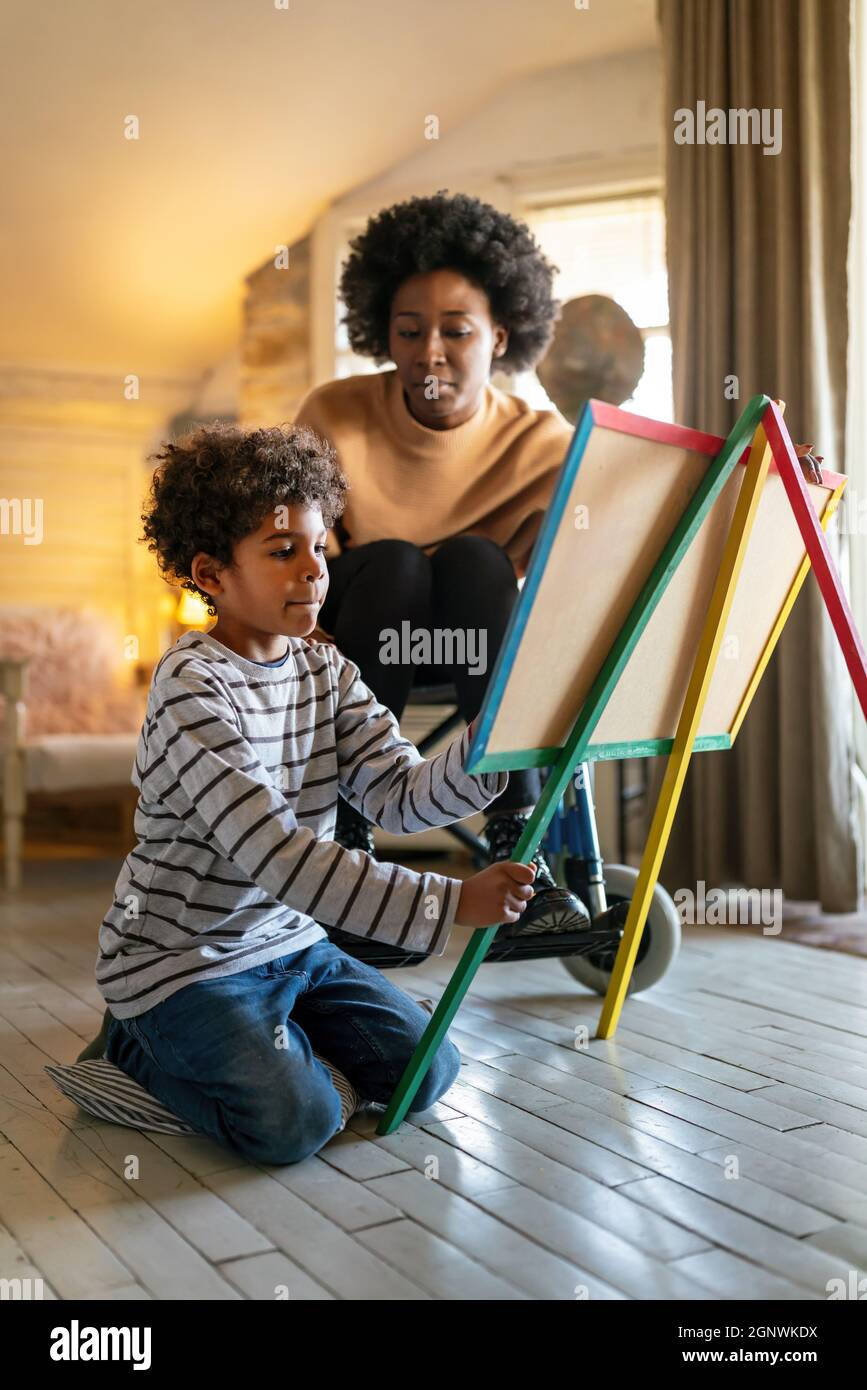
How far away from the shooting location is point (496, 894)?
1287mm

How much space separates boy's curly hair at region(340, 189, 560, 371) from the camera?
7.17 ft

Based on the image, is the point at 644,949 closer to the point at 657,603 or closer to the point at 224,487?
the point at 657,603

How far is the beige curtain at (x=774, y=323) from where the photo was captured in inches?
108

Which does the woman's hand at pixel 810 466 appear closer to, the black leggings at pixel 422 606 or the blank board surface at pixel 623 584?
the blank board surface at pixel 623 584

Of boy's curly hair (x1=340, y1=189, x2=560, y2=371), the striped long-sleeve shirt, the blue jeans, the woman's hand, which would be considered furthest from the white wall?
the blue jeans

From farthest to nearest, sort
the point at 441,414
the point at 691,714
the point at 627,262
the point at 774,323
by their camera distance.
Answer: the point at 627,262 < the point at 774,323 < the point at 441,414 < the point at 691,714

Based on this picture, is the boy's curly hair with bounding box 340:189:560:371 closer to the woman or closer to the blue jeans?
the woman

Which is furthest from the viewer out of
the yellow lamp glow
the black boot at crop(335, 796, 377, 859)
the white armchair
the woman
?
the yellow lamp glow

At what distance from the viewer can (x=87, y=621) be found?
4387 millimetres

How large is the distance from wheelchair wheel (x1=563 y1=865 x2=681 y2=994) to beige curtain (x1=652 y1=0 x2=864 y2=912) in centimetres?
84

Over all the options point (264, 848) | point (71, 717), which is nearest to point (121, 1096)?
point (264, 848)

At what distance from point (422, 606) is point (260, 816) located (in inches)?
30.0

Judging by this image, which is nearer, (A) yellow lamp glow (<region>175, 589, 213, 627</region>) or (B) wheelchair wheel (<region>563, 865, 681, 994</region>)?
(B) wheelchair wheel (<region>563, 865, 681, 994</region>)
